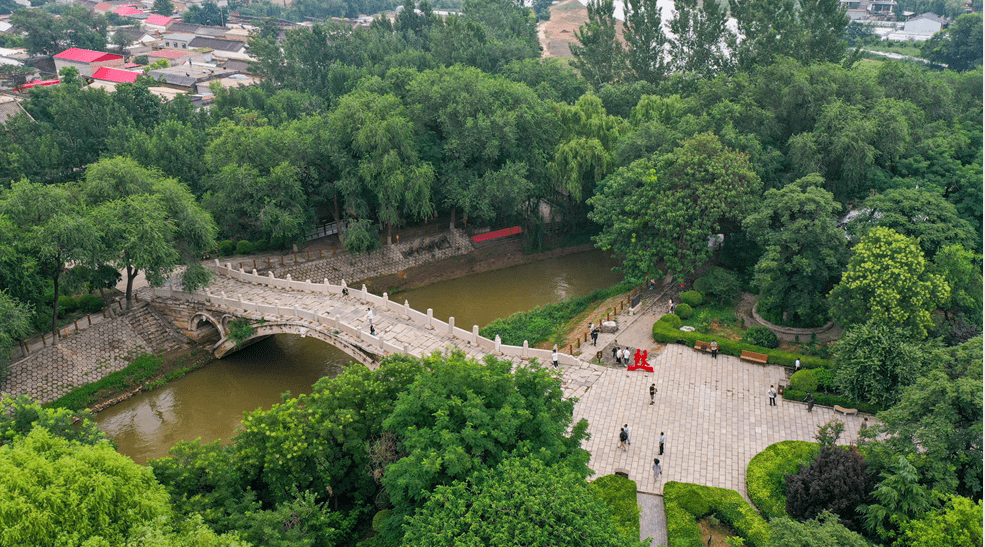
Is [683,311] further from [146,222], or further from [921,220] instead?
[146,222]

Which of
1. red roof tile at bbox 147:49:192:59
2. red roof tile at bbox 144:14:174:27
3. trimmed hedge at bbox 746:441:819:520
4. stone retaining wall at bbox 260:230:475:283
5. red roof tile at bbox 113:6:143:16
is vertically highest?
red roof tile at bbox 113:6:143:16

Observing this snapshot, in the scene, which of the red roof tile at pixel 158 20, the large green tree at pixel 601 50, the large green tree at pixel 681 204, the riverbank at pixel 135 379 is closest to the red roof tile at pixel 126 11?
the red roof tile at pixel 158 20

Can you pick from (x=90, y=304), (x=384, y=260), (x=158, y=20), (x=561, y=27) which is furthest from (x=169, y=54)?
(x=90, y=304)

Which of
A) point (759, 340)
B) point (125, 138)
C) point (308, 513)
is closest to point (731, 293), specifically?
point (759, 340)

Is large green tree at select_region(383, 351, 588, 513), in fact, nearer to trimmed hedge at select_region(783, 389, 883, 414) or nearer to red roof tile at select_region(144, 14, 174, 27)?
trimmed hedge at select_region(783, 389, 883, 414)

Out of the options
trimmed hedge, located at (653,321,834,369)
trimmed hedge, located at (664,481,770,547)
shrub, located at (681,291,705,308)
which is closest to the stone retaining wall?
shrub, located at (681,291,705,308)

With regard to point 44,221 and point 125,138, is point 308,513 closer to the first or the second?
point 44,221

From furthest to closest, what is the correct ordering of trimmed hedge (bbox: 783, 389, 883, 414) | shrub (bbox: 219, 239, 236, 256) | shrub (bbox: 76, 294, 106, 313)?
shrub (bbox: 219, 239, 236, 256), shrub (bbox: 76, 294, 106, 313), trimmed hedge (bbox: 783, 389, 883, 414)
